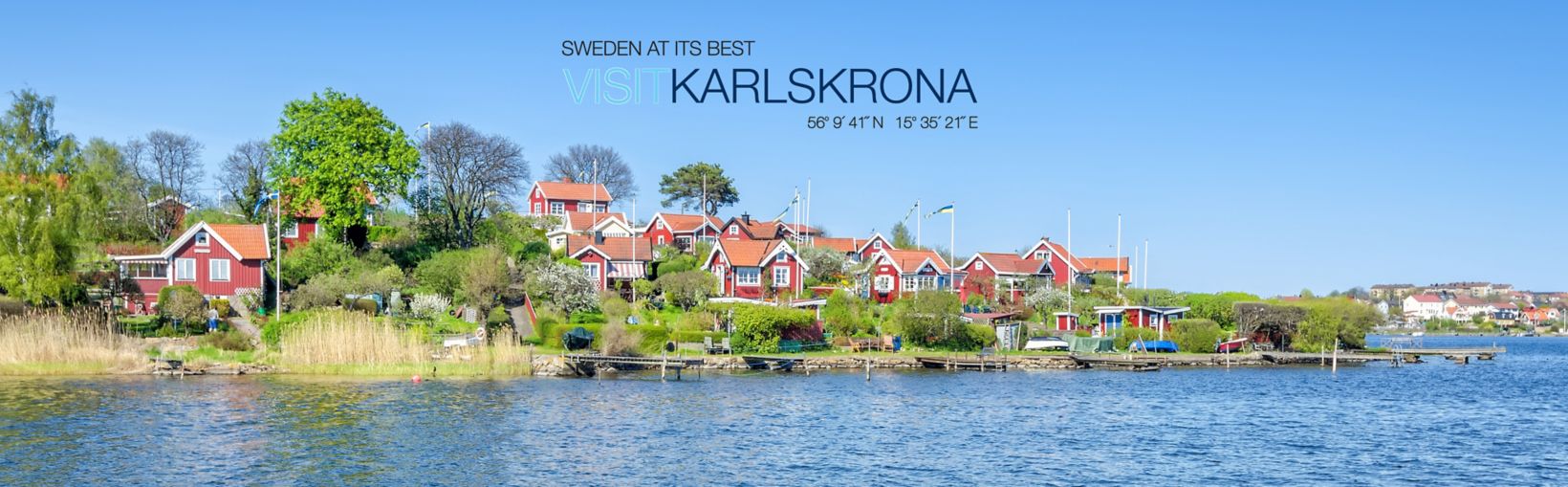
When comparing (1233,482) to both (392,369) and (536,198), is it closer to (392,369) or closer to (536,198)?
(392,369)

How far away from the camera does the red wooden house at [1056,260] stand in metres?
112

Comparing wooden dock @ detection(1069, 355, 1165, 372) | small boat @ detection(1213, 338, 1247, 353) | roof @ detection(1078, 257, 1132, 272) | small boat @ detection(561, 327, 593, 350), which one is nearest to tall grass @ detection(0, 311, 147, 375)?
small boat @ detection(561, 327, 593, 350)

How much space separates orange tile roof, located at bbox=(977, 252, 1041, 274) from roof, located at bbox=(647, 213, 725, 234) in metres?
24.1

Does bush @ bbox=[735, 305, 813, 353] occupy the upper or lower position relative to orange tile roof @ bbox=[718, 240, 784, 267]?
lower

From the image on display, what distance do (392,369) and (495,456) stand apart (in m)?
23.6

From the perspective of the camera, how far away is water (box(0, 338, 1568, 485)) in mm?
36625

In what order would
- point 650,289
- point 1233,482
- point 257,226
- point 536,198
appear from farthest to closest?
point 536,198
point 650,289
point 257,226
point 1233,482

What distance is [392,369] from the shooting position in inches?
2372

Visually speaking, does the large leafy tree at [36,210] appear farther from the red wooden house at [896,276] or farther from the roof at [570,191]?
the roof at [570,191]

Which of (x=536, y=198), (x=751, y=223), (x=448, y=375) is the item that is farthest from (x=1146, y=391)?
(x=536, y=198)

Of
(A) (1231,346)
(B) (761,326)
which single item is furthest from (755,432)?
(A) (1231,346)

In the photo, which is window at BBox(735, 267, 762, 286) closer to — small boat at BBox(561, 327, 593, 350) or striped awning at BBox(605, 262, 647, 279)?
striped awning at BBox(605, 262, 647, 279)

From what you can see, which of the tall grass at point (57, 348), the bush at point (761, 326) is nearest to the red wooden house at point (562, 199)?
the bush at point (761, 326)

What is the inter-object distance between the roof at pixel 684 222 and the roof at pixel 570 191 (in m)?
15.8
